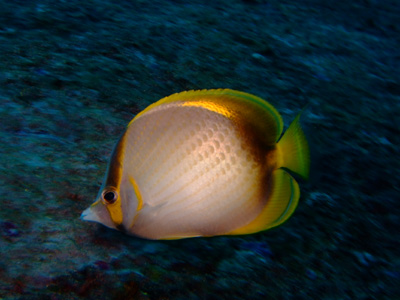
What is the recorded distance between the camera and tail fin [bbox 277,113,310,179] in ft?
5.32

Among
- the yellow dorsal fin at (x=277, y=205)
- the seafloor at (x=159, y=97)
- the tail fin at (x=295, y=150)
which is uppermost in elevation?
the tail fin at (x=295, y=150)

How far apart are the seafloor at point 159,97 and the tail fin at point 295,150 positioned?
6 cm

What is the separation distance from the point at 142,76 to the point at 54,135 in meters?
1.29

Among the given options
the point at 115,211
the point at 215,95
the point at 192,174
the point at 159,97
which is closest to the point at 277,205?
the point at 192,174

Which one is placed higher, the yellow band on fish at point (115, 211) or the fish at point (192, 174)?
the fish at point (192, 174)

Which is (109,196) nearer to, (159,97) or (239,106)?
(239,106)

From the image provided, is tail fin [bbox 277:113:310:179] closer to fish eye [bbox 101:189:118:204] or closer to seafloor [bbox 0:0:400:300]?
seafloor [bbox 0:0:400:300]

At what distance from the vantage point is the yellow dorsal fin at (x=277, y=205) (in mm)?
1584

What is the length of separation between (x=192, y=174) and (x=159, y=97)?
6.06 ft

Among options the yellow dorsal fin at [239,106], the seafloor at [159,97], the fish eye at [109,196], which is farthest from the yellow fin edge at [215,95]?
the fish eye at [109,196]

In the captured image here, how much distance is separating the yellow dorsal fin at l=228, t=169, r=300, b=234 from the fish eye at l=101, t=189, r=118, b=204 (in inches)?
21.3

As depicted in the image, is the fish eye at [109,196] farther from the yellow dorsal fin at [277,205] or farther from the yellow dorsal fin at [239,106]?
the yellow dorsal fin at [277,205]

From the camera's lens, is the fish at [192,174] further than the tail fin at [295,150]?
No

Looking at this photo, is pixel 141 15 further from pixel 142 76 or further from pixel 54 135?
pixel 54 135
